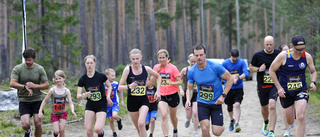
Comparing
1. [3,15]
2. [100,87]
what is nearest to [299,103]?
[100,87]

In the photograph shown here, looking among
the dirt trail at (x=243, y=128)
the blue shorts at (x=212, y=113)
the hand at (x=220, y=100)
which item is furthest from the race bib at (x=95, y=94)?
the dirt trail at (x=243, y=128)

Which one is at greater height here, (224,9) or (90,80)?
(224,9)

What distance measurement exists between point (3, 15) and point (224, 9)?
102 ft

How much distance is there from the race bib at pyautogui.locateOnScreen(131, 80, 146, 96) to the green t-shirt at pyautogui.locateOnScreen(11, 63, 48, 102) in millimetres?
1948

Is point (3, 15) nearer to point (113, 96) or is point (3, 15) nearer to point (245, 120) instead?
point (113, 96)

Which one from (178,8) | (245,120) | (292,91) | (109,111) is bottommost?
(245,120)

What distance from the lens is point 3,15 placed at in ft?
59.2

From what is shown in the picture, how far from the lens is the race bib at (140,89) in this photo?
7206 millimetres

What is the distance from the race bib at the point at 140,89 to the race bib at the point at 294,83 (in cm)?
293

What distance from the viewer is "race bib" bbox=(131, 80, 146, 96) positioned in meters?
7.21

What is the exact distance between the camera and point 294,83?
6.66 m

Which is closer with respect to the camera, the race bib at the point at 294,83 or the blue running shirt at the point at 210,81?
the blue running shirt at the point at 210,81

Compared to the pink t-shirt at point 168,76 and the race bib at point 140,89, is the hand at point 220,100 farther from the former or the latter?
the pink t-shirt at point 168,76

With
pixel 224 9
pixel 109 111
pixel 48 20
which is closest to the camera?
pixel 109 111
